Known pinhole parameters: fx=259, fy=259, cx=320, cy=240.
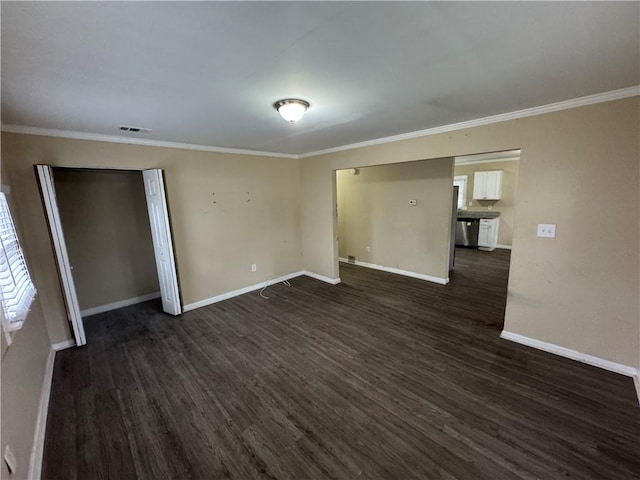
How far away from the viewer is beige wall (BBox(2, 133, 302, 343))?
2818mm

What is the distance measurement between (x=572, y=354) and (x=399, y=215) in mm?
3268

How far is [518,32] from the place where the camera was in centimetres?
132

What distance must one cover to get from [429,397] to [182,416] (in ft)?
6.76

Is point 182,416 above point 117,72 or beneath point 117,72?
beneath

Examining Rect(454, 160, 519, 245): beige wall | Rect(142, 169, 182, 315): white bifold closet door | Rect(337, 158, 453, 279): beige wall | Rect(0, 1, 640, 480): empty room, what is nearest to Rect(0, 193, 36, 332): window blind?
Rect(0, 1, 640, 480): empty room

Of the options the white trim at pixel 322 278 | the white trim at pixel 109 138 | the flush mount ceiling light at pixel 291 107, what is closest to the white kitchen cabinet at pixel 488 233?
the white trim at pixel 322 278

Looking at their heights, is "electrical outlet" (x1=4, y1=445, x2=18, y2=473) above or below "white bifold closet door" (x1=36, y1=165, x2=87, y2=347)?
below

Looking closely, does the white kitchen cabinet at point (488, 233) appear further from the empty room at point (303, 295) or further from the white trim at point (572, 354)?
the white trim at point (572, 354)

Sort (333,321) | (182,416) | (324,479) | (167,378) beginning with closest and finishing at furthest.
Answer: (324,479) → (182,416) → (167,378) → (333,321)

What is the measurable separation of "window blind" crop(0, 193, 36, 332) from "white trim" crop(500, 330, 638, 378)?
174 inches

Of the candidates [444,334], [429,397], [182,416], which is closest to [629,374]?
[444,334]

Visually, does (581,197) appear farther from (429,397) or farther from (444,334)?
(429,397)

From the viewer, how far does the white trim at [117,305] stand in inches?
158

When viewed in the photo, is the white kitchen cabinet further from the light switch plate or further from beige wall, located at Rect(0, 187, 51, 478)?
beige wall, located at Rect(0, 187, 51, 478)
